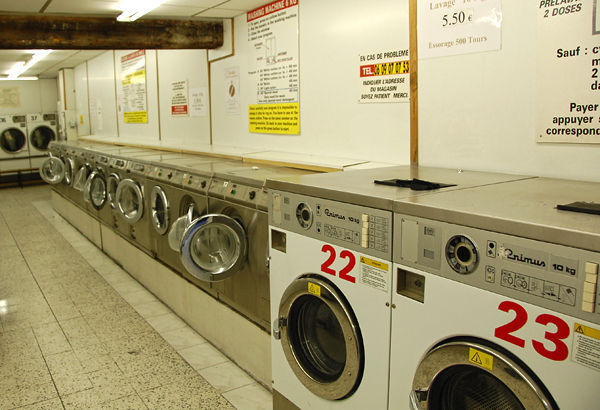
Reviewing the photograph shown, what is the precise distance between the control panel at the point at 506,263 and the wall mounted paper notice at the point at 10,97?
503 inches

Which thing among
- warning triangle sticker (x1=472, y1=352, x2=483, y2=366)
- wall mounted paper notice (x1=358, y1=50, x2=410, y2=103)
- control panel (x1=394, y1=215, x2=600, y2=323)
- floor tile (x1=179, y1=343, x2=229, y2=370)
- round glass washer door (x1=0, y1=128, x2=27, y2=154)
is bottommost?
floor tile (x1=179, y1=343, x2=229, y2=370)

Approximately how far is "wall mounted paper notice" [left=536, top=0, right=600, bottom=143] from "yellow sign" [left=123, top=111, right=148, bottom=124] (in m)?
5.81

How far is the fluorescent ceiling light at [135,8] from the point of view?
380 centimetres

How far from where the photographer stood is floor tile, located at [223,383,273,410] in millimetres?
2789

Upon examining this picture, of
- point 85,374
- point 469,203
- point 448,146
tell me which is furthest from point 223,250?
point 469,203

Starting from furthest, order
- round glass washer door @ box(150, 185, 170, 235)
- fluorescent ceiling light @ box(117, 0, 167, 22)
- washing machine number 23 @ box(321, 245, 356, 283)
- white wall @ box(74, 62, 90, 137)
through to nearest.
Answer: white wall @ box(74, 62, 90, 137), round glass washer door @ box(150, 185, 170, 235), fluorescent ceiling light @ box(117, 0, 167, 22), washing machine number 23 @ box(321, 245, 356, 283)

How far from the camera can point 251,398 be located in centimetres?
287

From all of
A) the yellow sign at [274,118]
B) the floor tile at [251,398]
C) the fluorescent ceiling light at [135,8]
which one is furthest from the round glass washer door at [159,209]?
the floor tile at [251,398]

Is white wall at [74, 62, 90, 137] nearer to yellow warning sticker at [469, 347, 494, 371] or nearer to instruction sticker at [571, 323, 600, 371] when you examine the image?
yellow warning sticker at [469, 347, 494, 371]

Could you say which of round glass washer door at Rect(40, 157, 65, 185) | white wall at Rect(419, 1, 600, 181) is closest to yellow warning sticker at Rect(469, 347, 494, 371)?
white wall at Rect(419, 1, 600, 181)

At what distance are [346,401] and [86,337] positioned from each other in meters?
2.45

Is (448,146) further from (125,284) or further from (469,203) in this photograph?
(125,284)

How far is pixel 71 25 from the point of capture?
4.32 m

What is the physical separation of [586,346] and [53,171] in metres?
8.51
